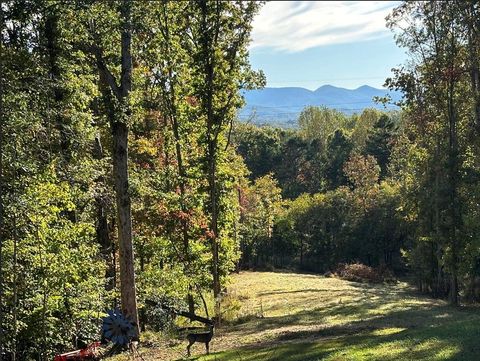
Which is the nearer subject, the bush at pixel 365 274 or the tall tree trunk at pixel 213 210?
the tall tree trunk at pixel 213 210

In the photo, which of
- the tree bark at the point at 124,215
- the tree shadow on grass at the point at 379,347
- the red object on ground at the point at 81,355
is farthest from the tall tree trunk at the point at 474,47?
the red object on ground at the point at 81,355

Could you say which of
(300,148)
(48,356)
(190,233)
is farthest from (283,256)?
(48,356)

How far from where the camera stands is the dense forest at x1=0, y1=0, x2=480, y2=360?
11453mm

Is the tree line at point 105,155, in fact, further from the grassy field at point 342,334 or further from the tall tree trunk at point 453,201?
the tall tree trunk at point 453,201

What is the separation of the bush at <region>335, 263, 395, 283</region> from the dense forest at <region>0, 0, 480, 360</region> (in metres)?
7.55

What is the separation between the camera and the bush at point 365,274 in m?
41.9

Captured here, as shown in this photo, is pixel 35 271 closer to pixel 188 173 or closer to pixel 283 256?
pixel 188 173

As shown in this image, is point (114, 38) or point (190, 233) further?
point (190, 233)

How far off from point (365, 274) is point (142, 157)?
27908 millimetres

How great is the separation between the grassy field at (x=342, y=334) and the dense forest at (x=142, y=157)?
7.36 ft

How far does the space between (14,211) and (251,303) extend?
19.6 metres

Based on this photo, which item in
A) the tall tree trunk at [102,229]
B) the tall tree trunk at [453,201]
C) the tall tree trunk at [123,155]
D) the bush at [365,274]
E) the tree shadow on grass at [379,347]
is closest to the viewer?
the tree shadow on grass at [379,347]

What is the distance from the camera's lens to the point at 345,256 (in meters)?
50.5

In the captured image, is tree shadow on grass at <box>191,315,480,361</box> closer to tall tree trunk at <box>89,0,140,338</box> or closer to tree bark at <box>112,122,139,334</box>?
tree bark at <box>112,122,139,334</box>
